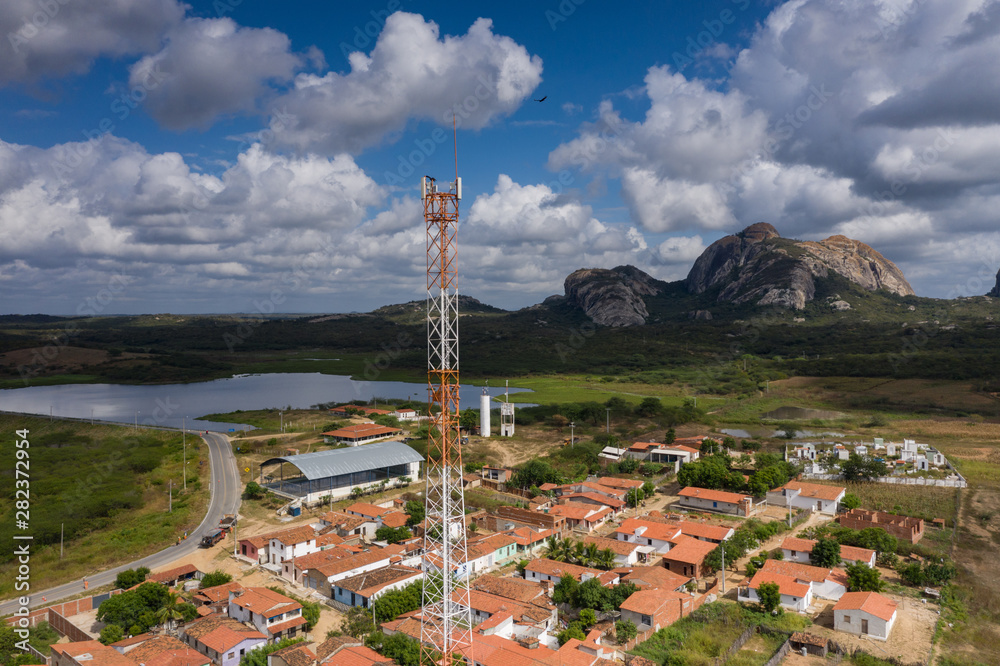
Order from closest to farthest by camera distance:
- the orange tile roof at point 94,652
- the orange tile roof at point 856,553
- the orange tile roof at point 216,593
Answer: the orange tile roof at point 94,652
the orange tile roof at point 216,593
the orange tile roof at point 856,553

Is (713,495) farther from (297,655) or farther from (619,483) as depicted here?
(297,655)

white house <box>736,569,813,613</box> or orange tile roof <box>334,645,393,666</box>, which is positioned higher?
orange tile roof <box>334,645,393,666</box>

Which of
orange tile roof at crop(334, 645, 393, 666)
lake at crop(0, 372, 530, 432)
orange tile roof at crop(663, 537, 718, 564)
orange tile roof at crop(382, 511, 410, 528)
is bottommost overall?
orange tile roof at crop(663, 537, 718, 564)

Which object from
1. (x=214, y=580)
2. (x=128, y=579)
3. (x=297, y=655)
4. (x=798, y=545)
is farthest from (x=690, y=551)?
(x=128, y=579)

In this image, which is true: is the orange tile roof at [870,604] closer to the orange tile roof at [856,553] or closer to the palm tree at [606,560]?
the orange tile roof at [856,553]

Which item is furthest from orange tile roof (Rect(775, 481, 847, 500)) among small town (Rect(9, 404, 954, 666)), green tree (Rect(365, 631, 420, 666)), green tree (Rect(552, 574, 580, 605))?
green tree (Rect(365, 631, 420, 666))

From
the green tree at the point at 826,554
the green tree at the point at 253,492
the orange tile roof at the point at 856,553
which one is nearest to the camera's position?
the green tree at the point at 826,554

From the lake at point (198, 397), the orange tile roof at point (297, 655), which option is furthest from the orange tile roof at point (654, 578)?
the lake at point (198, 397)

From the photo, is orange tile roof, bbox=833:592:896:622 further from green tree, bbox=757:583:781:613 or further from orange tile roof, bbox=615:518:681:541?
orange tile roof, bbox=615:518:681:541
